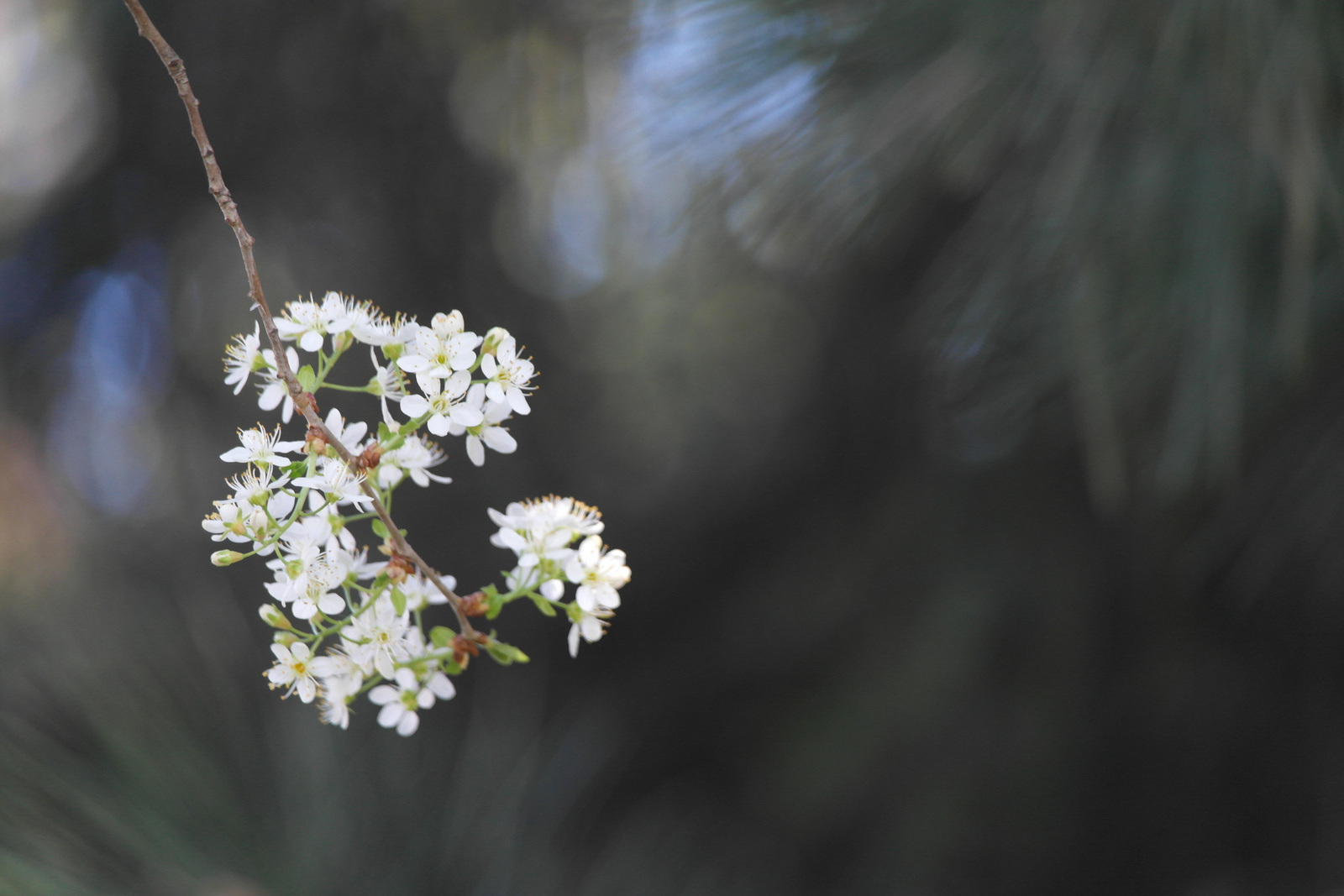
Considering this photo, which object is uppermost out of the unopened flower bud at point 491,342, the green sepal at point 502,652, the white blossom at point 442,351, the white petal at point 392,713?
the unopened flower bud at point 491,342

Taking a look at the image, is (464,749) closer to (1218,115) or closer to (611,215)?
(611,215)

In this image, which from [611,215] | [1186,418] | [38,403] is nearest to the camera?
[1186,418]

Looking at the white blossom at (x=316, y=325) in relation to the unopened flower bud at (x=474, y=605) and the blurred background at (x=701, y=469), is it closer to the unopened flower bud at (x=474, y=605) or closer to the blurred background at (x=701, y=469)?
the unopened flower bud at (x=474, y=605)

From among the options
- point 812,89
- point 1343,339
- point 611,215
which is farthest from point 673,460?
point 1343,339

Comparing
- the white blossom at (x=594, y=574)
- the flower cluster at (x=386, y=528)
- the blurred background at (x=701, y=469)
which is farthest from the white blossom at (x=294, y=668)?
the blurred background at (x=701, y=469)

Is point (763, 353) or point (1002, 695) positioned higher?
point (763, 353)
